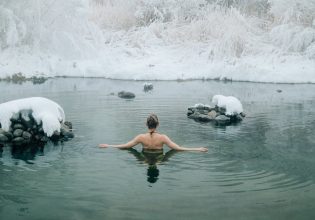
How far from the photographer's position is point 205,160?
1149 centimetres

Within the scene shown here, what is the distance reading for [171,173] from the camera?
10453 mm

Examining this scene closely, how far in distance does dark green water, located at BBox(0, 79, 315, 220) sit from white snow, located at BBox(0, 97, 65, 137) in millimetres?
768

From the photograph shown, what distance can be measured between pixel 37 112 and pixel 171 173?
5032 millimetres

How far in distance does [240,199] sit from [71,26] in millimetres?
31543

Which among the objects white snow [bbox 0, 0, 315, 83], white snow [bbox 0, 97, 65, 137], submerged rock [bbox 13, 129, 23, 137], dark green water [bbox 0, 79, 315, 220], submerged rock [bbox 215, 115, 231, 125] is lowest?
dark green water [bbox 0, 79, 315, 220]

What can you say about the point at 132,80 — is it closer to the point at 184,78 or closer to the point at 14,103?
the point at 184,78

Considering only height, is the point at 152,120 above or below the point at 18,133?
above

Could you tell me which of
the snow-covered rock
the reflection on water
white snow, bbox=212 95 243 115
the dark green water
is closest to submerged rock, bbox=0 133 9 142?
the dark green water

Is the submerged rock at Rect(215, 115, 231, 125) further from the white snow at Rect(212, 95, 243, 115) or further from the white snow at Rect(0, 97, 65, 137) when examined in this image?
the white snow at Rect(0, 97, 65, 137)

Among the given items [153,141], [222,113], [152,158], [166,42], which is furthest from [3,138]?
[166,42]

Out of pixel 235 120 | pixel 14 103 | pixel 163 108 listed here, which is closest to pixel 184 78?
pixel 163 108

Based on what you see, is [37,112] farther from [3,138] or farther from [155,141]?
[155,141]

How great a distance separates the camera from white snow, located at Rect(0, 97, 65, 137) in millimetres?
13477

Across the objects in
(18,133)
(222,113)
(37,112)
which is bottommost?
(18,133)
